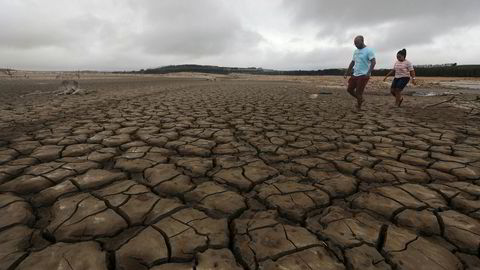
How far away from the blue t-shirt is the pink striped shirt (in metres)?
1.12

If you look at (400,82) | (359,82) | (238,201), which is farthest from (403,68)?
(238,201)

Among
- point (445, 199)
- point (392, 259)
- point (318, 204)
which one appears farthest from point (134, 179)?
point (445, 199)

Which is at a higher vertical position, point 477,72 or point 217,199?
point 477,72

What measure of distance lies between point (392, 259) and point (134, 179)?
1961 millimetres

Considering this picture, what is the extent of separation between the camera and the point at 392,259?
1.29m

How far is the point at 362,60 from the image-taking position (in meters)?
5.52

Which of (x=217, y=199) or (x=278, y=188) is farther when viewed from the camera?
(x=278, y=188)

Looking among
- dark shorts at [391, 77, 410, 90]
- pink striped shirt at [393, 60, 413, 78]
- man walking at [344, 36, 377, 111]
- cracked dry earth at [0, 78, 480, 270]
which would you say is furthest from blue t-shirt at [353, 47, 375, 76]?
cracked dry earth at [0, 78, 480, 270]

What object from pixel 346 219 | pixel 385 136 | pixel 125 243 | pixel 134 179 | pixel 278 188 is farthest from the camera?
pixel 385 136

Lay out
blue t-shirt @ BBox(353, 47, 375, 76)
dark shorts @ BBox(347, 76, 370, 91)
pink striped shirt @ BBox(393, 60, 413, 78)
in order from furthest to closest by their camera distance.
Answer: pink striped shirt @ BBox(393, 60, 413, 78) → dark shorts @ BBox(347, 76, 370, 91) → blue t-shirt @ BBox(353, 47, 375, 76)

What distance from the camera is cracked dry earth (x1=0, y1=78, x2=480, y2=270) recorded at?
132 centimetres

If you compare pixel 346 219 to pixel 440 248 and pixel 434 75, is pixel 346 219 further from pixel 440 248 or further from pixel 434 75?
pixel 434 75

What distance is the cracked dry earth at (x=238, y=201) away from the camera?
1320 mm

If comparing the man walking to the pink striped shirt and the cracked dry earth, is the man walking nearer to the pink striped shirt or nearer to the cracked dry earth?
the pink striped shirt
